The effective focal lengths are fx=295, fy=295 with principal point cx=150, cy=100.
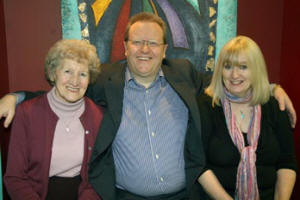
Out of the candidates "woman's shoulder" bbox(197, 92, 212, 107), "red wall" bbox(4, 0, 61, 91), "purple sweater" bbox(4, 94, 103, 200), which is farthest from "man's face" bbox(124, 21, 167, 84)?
"red wall" bbox(4, 0, 61, 91)

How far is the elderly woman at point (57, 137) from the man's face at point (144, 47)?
0.89ft

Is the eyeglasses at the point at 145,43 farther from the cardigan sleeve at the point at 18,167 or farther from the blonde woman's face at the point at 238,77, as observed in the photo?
the cardigan sleeve at the point at 18,167

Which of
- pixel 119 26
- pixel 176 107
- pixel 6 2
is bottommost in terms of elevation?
pixel 176 107

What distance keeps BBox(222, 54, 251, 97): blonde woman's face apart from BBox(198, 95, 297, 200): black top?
176 mm

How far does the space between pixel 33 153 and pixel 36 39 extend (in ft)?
3.37

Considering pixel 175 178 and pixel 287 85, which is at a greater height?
pixel 287 85

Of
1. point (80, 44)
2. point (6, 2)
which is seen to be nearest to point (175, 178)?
point (80, 44)

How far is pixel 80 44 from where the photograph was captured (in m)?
1.92

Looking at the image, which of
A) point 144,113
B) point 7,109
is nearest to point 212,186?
point 144,113

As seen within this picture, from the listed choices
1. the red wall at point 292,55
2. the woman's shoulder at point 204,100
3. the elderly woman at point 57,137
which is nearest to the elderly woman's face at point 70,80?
the elderly woman at point 57,137

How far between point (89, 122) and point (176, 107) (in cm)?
60

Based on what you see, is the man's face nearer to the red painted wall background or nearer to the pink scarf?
the pink scarf

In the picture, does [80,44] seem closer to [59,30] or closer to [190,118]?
Answer: [59,30]

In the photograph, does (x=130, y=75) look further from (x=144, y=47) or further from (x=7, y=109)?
(x=7, y=109)
